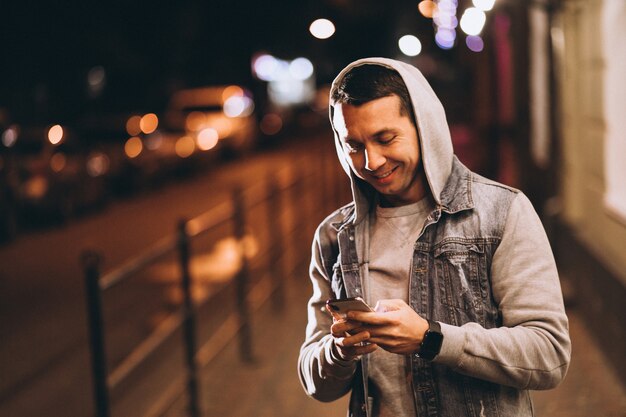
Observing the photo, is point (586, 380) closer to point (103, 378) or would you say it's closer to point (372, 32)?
point (103, 378)

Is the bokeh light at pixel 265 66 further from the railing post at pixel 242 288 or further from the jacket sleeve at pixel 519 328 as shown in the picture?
the jacket sleeve at pixel 519 328

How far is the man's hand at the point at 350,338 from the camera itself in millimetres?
2152

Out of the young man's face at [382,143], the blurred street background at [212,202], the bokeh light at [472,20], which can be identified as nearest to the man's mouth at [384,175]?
the young man's face at [382,143]

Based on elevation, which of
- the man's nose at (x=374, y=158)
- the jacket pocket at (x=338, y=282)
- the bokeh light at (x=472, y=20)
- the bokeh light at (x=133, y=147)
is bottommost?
the bokeh light at (x=133, y=147)

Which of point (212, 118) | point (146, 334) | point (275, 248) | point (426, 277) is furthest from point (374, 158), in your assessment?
point (212, 118)

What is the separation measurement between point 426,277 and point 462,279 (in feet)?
0.31

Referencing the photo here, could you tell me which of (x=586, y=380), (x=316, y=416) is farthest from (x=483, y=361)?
(x=586, y=380)

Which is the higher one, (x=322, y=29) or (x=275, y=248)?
(x=322, y=29)

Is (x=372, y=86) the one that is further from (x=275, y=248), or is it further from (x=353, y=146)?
(x=275, y=248)

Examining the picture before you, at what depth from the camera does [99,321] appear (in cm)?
412

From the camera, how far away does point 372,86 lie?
2.31 metres

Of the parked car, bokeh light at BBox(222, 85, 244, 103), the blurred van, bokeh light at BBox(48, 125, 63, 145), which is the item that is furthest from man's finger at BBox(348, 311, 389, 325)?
bokeh light at BBox(222, 85, 244, 103)

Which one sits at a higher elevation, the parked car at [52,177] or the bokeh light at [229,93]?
the bokeh light at [229,93]

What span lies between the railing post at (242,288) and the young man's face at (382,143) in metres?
4.91
